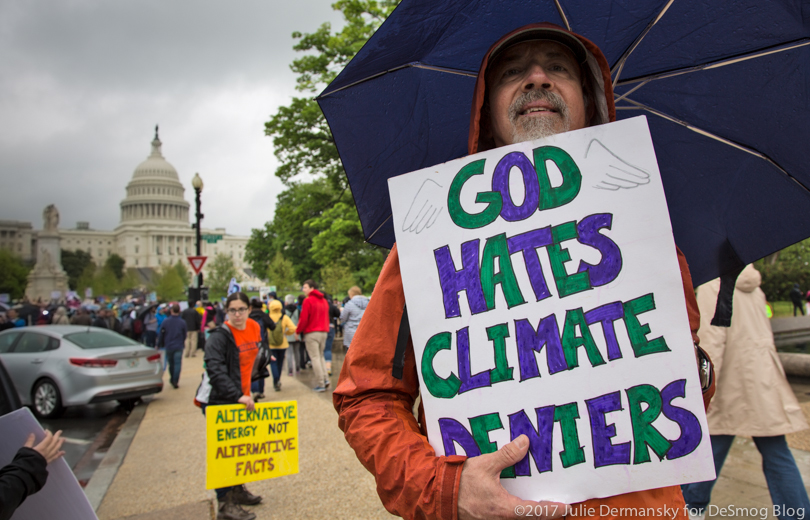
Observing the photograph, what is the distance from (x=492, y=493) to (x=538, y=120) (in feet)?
3.23

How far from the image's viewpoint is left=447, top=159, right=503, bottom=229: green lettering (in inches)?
52.0

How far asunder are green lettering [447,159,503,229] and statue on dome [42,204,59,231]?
90.2 metres

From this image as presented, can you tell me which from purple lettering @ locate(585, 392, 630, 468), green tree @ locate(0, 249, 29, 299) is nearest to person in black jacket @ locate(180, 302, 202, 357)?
purple lettering @ locate(585, 392, 630, 468)

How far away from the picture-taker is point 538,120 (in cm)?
149

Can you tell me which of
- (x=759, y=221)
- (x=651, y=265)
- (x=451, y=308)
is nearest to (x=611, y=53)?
(x=759, y=221)

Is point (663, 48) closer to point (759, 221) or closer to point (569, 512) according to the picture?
point (759, 221)

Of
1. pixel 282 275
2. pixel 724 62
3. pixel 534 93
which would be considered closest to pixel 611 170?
pixel 534 93

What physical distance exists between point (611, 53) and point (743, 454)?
4835mm

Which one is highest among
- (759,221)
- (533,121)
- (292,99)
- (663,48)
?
(292,99)

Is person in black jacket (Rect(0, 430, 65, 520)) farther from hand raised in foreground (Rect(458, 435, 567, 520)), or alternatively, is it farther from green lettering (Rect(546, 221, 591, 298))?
green lettering (Rect(546, 221, 591, 298))

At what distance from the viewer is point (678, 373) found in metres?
1.19

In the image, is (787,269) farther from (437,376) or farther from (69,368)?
(69,368)

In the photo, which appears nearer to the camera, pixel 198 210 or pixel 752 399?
pixel 752 399

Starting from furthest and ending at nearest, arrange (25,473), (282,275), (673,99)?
(282,275), (25,473), (673,99)
